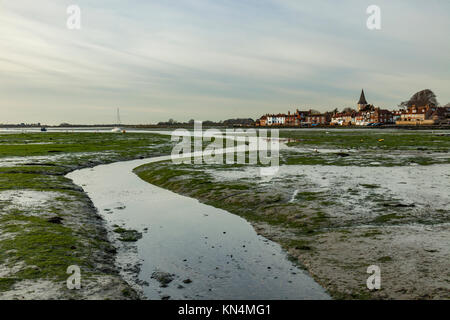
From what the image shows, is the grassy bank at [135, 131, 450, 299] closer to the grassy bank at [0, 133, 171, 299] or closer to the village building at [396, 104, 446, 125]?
the grassy bank at [0, 133, 171, 299]

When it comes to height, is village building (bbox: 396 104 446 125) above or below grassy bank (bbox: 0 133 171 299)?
above

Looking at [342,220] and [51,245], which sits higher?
[51,245]

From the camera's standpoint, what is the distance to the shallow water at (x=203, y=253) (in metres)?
10.6

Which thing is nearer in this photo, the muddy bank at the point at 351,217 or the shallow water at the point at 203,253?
the shallow water at the point at 203,253

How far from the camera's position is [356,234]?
49.7 feet

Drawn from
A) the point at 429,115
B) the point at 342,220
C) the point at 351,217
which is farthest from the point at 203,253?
the point at 429,115

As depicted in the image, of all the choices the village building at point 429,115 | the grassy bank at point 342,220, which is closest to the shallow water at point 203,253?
the grassy bank at point 342,220

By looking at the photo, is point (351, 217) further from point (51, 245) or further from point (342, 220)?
point (51, 245)

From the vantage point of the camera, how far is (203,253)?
549 inches

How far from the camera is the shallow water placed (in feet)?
34.9

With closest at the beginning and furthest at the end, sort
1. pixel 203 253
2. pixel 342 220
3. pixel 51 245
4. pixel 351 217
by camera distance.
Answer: pixel 51 245 → pixel 203 253 → pixel 342 220 → pixel 351 217

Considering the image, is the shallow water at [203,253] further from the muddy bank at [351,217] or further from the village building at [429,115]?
the village building at [429,115]

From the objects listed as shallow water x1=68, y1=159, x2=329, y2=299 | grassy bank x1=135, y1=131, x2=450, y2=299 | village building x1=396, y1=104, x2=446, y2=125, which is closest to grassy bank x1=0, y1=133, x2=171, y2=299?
shallow water x1=68, y1=159, x2=329, y2=299
